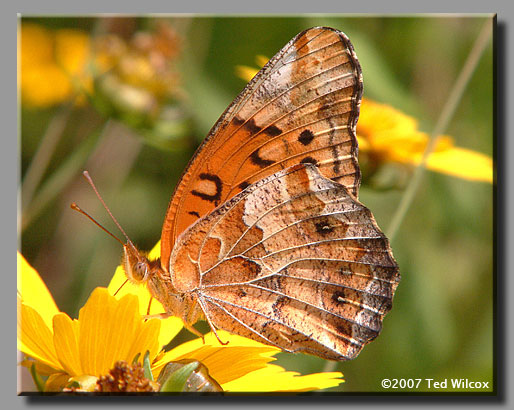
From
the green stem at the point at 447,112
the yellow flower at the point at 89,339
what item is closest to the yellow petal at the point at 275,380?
the yellow flower at the point at 89,339

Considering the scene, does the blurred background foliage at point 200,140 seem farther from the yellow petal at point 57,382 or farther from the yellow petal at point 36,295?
the yellow petal at point 57,382

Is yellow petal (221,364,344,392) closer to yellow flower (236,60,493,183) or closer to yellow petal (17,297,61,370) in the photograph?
yellow petal (17,297,61,370)

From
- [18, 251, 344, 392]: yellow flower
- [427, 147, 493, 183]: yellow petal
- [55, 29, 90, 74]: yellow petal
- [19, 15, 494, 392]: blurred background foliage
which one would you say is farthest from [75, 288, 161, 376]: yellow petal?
[427, 147, 493, 183]: yellow petal

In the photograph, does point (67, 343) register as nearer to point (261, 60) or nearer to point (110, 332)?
point (110, 332)

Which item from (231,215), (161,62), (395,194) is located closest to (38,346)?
(231,215)

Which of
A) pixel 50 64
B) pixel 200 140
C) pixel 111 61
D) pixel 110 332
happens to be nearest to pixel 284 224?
pixel 110 332

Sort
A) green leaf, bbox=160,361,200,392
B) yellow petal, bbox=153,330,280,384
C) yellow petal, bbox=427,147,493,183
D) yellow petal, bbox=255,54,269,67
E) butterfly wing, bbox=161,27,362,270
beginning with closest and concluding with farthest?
green leaf, bbox=160,361,200,392 → yellow petal, bbox=153,330,280,384 → butterfly wing, bbox=161,27,362,270 → yellow petal, bbox=427,147,493,183 → yellow petal, bbox=255,54,269,67

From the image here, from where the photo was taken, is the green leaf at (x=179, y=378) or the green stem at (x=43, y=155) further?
the green stem at (x=43, y=155)
